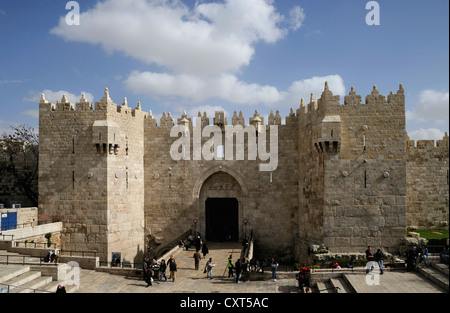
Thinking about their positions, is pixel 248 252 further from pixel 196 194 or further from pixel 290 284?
pixel 196 194

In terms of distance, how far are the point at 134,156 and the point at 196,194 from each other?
4.81 meters

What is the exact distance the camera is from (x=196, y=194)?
81.5 ft

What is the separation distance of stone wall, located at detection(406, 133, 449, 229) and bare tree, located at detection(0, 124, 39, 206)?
26.7 m

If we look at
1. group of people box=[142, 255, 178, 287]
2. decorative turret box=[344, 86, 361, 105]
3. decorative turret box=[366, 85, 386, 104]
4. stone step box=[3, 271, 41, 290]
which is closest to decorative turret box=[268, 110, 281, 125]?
decorative turret box=[344, 86, 361, 105]

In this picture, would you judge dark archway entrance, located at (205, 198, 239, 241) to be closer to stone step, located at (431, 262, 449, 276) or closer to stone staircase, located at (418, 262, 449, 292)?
stone staircase, located at (418, 262, 449, 292)

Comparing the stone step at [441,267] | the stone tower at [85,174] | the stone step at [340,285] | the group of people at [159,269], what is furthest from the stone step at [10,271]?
the stone step at [441,267]

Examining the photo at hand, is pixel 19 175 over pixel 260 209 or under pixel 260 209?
over

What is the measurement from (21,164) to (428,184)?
29.0 metres

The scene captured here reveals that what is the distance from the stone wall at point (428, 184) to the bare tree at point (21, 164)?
26.7m

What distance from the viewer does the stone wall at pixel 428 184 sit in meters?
23.4

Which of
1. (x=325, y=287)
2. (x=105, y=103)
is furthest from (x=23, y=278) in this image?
(x=325, y=287)

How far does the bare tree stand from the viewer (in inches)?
1086
